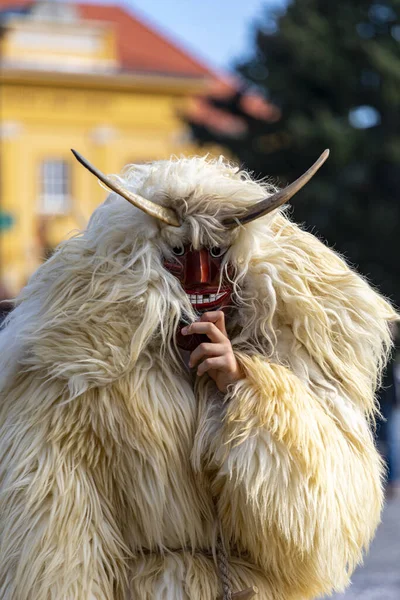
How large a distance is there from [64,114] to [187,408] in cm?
2673

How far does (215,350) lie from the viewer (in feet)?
6.36

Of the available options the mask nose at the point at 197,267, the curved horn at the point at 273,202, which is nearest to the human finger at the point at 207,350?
the mask nose at the point at 197,267

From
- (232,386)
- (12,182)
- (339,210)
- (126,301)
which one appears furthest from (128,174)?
(12,182)

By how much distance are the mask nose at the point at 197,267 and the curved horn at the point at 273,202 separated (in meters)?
0.08

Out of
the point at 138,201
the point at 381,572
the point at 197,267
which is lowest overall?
the point at 381,572

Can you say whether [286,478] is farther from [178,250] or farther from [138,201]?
[138,201]

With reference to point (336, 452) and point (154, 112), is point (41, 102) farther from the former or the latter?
point (336, 452)

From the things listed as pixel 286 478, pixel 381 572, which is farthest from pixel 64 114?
pixel 286 478

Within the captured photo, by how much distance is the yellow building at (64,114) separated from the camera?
27281 millimetres

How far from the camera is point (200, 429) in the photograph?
1.99 metres

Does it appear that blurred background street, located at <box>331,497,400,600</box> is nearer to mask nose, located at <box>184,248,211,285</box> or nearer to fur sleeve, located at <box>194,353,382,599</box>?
fur sleeve, located at <box>194,353,382,599</box>

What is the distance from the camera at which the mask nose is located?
2006 mm

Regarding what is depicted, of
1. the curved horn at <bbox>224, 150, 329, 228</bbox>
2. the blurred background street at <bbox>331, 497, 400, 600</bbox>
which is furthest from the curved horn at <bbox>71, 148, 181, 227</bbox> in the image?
the blurred background street at <bbox>331, 497, 400, 600</bbox>

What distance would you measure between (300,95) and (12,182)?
13.6 m
